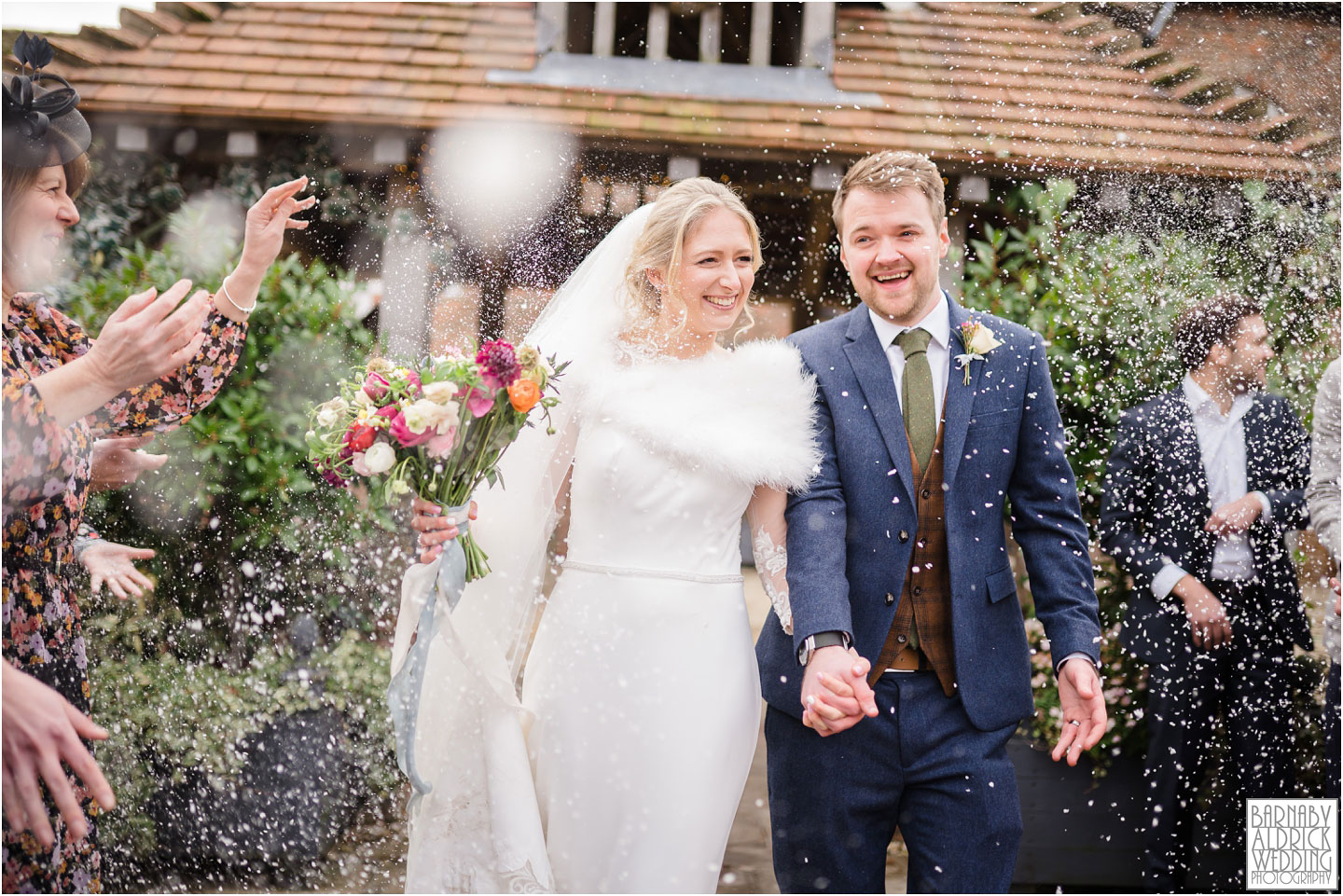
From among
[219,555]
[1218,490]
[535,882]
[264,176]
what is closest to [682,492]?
[535,882]

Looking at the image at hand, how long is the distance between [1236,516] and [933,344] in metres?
1.62

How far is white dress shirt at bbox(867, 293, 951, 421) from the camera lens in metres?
2.28

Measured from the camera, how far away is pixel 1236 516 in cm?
313

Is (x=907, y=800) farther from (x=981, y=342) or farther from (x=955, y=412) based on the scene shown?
(x=981, y=342)

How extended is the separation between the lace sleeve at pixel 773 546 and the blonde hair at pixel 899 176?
31.9 inches

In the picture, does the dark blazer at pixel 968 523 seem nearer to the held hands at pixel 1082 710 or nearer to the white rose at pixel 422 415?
the held hands at pixel 1082 710

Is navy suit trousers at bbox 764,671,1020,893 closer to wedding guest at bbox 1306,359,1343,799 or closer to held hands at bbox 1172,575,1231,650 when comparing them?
held hands at bbox 1172,575,1231,650

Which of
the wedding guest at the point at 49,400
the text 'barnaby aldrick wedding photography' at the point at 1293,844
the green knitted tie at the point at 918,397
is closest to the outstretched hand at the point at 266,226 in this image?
the wedding guest at the point at 49,400

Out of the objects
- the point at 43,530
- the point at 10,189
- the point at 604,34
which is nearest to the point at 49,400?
the point at 43,530

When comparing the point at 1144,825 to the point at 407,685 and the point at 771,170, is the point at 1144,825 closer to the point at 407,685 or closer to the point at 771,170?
the point at 407,685

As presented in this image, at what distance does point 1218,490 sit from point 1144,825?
4.33 ft

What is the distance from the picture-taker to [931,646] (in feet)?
7.11

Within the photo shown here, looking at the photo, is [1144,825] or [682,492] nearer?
[682,492]

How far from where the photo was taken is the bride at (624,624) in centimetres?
223
